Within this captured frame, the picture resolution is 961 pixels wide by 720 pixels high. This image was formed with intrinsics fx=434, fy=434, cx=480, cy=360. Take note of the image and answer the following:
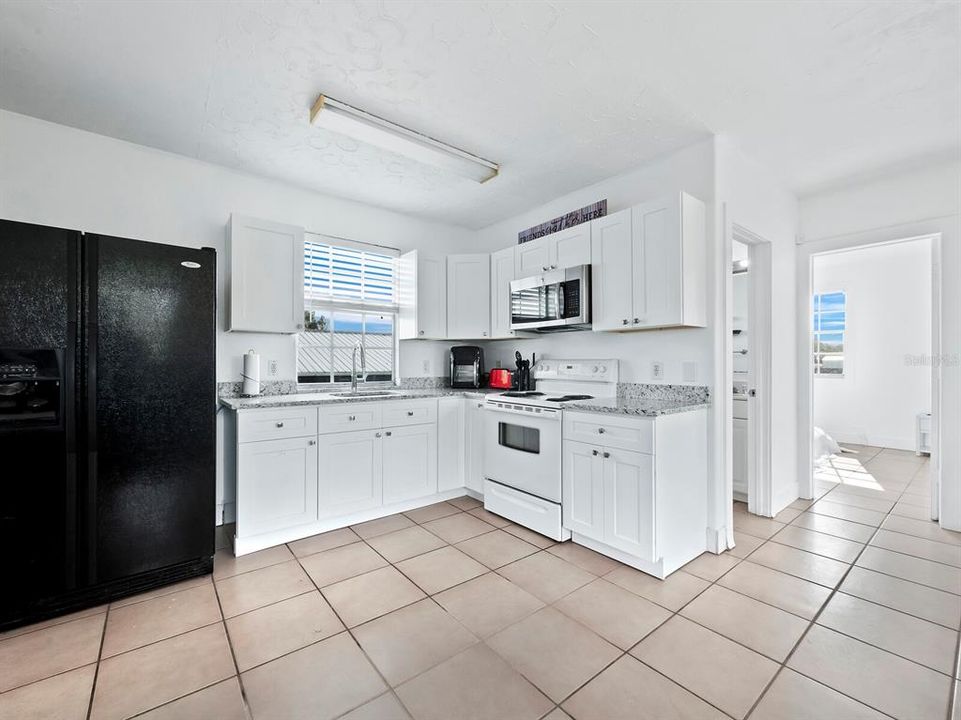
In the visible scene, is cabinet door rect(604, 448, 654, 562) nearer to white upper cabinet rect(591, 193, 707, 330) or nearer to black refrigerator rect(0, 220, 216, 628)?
white upper cabinet rect(591, 193, 707, 330)

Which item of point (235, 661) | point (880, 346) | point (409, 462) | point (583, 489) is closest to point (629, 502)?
point (583, 489)

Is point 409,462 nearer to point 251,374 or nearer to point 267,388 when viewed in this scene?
point 267,388

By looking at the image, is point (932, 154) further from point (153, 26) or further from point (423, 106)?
point (153, 26)

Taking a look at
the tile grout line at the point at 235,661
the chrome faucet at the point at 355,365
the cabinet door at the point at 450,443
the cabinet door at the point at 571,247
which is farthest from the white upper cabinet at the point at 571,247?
the tile grout line at the point at 235,661

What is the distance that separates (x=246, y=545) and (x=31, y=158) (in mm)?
2684

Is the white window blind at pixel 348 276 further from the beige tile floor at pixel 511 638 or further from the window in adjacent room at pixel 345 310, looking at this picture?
the beige tile floor at pixel 511 638

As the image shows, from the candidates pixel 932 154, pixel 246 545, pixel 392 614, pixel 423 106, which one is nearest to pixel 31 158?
pixel 423 106

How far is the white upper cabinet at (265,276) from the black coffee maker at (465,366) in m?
1.51

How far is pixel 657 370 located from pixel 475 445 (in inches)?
61.8

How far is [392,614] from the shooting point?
6.82 feet

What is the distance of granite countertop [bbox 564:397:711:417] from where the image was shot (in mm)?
2436

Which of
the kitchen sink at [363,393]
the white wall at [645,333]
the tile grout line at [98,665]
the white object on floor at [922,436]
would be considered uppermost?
the white wall at [645,333]

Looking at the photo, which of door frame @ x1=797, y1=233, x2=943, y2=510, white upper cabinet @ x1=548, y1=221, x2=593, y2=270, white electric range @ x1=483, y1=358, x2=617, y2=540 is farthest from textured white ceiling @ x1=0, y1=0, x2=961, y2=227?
white electric range @ x1=483, y1=358, x2=617, y2=540

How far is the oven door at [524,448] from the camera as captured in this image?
9.56 ft
